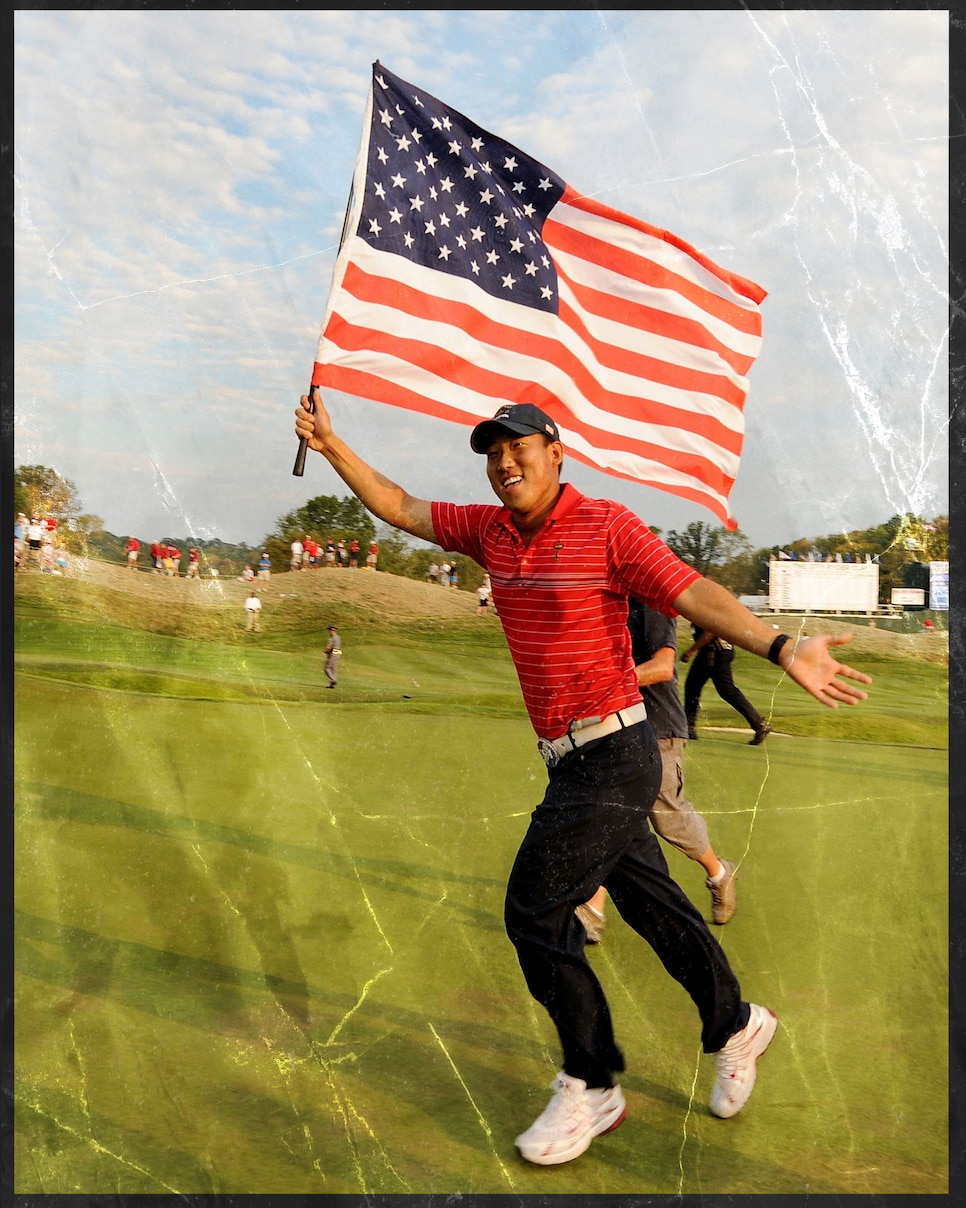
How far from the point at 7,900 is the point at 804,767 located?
578 cm

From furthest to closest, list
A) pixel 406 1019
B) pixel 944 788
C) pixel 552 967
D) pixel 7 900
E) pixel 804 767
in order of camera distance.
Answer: pixel 804 767, pixel 944 788, pixel 7 900, pixel 406 1019, pixel 552 967

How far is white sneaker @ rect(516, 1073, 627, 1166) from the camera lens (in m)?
2.97

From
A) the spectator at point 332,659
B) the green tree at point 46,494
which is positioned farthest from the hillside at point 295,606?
the green tree at point 46,494

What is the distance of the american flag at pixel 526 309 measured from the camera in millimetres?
4105

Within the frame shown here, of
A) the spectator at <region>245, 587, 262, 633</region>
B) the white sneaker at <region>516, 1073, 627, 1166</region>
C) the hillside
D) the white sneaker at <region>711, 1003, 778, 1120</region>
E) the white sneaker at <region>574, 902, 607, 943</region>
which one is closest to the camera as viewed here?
the white sneaker at <region>516, 1073, 627, 1166</region>

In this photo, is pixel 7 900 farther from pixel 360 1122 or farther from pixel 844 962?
pixel 844 962

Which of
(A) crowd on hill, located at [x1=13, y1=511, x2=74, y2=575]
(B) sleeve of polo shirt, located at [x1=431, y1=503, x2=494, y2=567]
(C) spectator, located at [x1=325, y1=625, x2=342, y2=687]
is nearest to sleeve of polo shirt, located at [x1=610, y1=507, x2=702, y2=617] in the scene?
(B) sleeve of polo shirt, located at [x1=431, y1=503, x2=494, y2=567]

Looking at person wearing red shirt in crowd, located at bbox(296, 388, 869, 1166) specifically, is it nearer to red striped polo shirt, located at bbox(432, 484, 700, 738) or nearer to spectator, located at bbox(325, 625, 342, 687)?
red striped polo shirt, located at bbox(432, 484, 700, 738)

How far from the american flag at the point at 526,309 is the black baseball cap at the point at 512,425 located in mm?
904

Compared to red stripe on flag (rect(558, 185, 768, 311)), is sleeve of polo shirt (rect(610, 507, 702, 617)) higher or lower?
lower

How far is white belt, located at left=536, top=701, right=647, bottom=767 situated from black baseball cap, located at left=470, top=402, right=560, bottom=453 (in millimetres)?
767

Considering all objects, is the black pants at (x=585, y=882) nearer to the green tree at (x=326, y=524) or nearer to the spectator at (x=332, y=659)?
the spectator at (x=332, y=659)

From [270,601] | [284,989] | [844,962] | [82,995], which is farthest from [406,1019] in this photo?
[270,601]

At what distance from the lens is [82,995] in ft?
12.4
